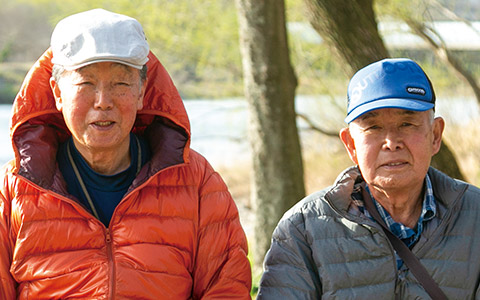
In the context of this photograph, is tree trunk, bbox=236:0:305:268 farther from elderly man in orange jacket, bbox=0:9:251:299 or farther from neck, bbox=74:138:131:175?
neck, bbox=74:138:131:175

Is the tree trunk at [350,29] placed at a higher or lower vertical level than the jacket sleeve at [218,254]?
higher

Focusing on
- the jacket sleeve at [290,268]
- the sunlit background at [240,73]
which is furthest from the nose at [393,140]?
the sunlit background at [240,73]

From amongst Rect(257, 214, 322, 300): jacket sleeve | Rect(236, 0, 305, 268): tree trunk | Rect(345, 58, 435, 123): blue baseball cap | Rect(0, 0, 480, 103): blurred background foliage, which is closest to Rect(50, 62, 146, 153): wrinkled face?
Rect(257, 214, 322, 300): jacket sleeve

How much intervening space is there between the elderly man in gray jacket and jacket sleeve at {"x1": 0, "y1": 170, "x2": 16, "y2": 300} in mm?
1003

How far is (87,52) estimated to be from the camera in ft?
8.07

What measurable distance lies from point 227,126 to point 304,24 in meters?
2.40

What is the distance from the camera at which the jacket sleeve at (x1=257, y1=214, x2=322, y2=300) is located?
8.34 feet

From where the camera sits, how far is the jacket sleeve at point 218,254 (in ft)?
8.71

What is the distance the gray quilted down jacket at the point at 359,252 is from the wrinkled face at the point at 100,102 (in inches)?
30.5

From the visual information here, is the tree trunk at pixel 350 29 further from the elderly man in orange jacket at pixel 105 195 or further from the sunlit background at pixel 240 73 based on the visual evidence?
the sunlit background at pixel 240 73

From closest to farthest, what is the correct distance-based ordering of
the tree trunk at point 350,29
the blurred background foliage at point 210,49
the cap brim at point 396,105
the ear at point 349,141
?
the cap brim at point 396,105 → the ear at point 349,141 → the tree trunk at point 350,29 → the blurred background foliage at point 210,49

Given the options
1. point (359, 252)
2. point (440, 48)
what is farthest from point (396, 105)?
point (440, 48)

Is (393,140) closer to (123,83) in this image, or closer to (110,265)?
(123,83)

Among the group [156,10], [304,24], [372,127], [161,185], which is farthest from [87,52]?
[156,10]
